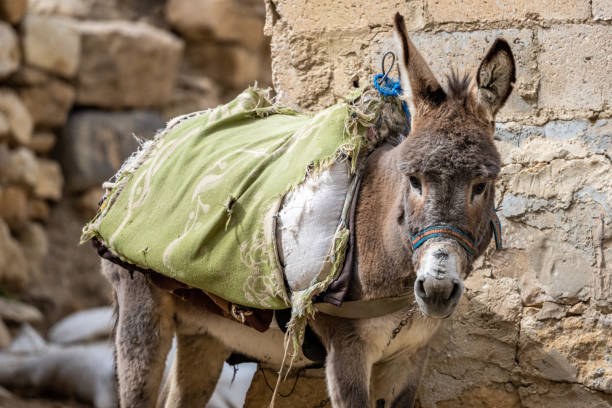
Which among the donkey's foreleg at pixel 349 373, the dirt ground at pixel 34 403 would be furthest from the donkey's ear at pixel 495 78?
the dirt ground at pixel 34 403

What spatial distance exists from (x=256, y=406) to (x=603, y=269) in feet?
4.85

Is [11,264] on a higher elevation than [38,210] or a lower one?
lower

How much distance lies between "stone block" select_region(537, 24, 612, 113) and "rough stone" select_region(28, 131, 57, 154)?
22.8 ft

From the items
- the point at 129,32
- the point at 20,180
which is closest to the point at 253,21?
the point at 129,32

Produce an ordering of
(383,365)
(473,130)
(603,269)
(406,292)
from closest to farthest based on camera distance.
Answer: (473,130) < (406,292) < (383,365) < (603,269)

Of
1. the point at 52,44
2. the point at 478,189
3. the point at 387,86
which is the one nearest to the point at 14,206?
the point at 52,44

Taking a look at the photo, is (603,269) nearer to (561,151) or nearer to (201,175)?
(561,151)

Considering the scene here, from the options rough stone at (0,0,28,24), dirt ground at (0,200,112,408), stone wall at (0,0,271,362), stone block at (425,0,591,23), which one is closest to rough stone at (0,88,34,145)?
stone wall at (0,0,271,362)

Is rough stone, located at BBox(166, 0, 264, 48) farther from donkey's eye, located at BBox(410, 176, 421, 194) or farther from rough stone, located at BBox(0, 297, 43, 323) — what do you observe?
donkey's eye, located at BBox(410, 176, 421, 194)

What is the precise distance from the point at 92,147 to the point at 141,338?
6642mm

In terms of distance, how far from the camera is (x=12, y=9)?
8273 millimetres

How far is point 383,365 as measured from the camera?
2662 mm

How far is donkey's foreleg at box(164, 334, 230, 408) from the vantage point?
10.6 feet

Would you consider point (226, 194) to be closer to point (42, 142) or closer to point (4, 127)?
point (4, 127)
